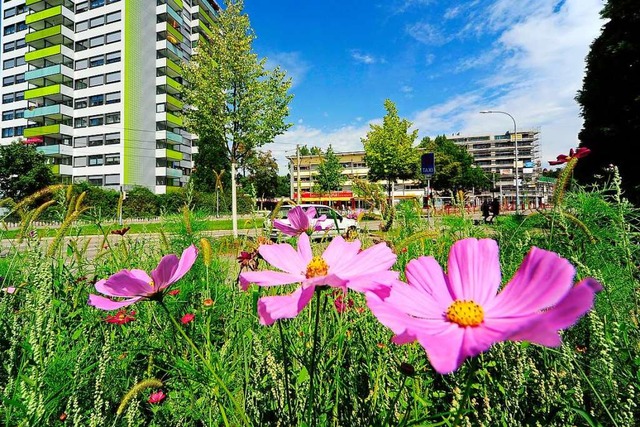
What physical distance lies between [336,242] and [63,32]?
42.1 m

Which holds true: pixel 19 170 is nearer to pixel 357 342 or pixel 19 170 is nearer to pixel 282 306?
pixel 357 342

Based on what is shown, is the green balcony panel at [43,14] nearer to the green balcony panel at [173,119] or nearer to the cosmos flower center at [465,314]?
the green balcony panel at [173,119]

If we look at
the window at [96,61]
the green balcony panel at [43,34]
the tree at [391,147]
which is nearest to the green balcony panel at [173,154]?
the window at [96,61]

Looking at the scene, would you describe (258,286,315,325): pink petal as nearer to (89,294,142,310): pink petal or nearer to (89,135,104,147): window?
(89,294,142,310): pink petal

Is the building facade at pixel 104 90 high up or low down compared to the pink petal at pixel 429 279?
up

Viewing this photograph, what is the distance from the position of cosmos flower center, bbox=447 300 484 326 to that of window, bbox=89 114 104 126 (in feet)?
124

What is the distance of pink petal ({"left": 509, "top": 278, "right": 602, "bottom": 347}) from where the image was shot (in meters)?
0.23

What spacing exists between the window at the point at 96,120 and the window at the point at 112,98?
148 cm

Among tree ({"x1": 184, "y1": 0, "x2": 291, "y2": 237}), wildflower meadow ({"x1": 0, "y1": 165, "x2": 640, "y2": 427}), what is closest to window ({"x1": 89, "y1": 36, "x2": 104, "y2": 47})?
tree ({"x1": 184, "y1": 0, "x2": 291, "y2": 237})

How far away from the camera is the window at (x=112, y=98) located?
31.4 m

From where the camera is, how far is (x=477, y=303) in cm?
41

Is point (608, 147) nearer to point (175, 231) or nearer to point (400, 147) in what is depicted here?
point (175, 231)

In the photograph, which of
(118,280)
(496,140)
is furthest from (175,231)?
(496,140)

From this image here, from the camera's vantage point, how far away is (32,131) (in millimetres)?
→ 32656
